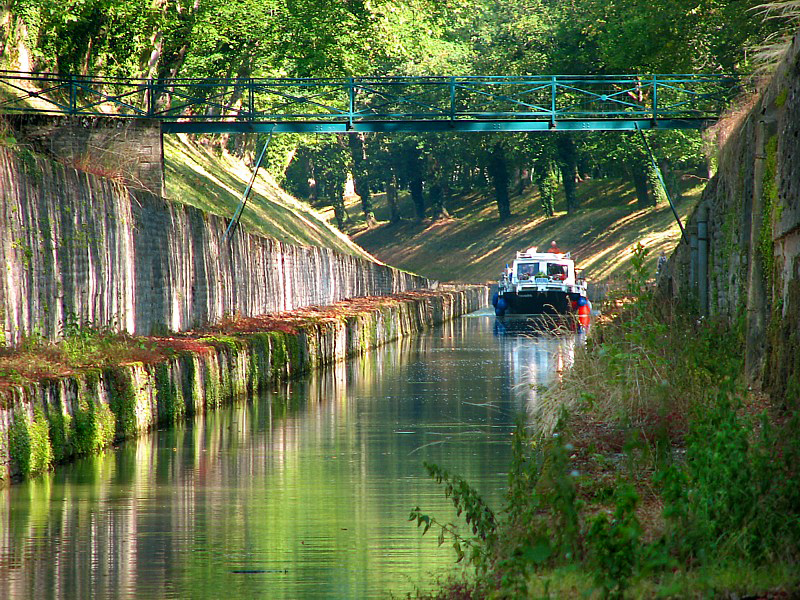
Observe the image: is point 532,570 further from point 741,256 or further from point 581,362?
point 741,256

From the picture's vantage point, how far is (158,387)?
1795cm

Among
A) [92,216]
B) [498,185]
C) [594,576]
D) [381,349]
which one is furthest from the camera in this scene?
[498,185]

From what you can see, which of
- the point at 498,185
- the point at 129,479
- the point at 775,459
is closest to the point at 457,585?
the point at 775,459

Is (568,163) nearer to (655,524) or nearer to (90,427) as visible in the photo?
(90,427)

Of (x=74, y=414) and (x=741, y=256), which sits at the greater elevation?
(x=741, y=256)

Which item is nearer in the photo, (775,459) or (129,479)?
(775,459)

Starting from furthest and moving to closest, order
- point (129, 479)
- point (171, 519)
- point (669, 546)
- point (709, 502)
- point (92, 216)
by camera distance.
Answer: point (92, 216), point (129, 479), point (171, 519), point (709, 502), point (669, 546)

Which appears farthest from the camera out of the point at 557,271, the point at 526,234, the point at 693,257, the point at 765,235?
the point at 526,234

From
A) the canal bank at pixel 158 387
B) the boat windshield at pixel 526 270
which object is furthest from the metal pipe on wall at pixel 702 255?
the boat windshield at pixel 526 270

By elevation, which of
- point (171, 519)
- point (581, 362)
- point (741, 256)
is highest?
point (741, 256)

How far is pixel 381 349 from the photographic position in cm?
3691

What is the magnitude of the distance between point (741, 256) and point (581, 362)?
2.89 m

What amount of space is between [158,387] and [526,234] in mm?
71388

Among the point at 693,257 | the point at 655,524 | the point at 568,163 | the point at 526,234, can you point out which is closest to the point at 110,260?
the point at 693,257
